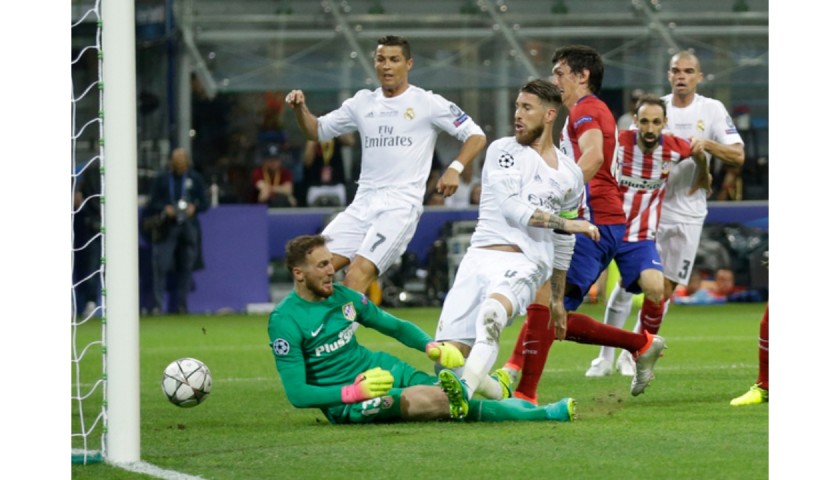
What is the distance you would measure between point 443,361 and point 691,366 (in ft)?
13.2

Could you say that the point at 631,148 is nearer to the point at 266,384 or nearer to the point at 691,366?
the point at 691,366

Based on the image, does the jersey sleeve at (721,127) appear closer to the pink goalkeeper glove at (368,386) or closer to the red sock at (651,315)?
the red sock at (651,315)

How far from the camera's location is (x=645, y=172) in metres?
9.91

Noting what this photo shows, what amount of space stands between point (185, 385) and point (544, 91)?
237cm

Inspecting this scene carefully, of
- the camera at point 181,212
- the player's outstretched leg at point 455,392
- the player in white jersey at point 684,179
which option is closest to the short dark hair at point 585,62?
the player in white jersey at point 684,179

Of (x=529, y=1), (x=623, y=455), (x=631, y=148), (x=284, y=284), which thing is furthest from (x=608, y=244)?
(x=529, y=1)

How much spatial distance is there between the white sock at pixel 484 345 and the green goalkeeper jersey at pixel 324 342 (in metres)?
0.34

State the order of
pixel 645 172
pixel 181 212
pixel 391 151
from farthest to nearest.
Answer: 1. pixel 181 212
2. pixel 645 172
3. pixel 391 151

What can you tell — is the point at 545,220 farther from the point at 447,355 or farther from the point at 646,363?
the point at 646,363

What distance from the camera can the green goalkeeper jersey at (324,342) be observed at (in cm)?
697

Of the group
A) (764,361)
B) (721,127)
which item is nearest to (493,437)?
(764,361)

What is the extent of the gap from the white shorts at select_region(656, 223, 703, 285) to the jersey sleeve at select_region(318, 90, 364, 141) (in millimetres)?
2426

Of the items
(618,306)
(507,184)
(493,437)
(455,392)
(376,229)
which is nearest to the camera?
(493,437)

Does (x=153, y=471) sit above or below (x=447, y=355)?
below
